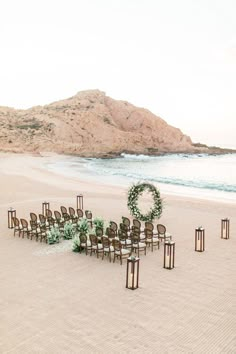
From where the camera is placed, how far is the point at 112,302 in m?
9.07

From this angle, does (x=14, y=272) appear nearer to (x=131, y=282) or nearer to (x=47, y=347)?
(x=131, y=282)

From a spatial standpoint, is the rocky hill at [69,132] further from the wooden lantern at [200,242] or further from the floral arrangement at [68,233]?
the wooden lantern at [200,242]

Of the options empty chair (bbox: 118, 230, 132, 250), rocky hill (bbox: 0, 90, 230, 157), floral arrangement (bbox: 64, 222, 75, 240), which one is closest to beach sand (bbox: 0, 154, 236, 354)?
floral arrangement (bbox: 64, 222, 75, 240)

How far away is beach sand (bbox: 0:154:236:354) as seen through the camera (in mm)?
7266

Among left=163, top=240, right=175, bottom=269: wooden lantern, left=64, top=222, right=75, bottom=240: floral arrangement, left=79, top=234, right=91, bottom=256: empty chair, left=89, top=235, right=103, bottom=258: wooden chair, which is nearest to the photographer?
left=163, top=240, right=175, bottom=269: wooden lantern

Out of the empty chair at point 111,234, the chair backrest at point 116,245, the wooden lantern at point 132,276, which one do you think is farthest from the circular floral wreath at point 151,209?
the wooden lantern at point 132,276

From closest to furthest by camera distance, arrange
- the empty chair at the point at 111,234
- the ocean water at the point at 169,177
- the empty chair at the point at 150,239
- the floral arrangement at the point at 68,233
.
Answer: the empty chair at the point at 111,234 < the empty chair at the point at 150,239 < the floral arrangement at the point at 68,233 < the ocean water at the point at 169,177

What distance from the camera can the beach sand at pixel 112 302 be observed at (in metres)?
7.27

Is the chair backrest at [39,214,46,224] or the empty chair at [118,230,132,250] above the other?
the chair backrest at [39,214,46,224]

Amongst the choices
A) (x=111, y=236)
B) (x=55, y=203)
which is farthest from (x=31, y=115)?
(x=111, y=236)

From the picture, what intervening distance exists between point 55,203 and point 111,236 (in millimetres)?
11723

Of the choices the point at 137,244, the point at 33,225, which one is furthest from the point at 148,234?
the point at 33,225

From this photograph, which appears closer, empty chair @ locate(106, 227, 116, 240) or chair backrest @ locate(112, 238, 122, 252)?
chair backrest @ locate(112, 238, 122, 252)

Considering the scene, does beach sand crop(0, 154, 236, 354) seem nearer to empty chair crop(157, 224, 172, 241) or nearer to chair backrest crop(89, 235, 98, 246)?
chair backrest crop(89, 235, 98, 246)
